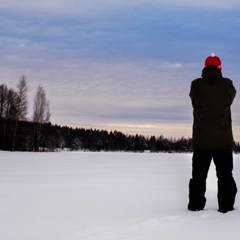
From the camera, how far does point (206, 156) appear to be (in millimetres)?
4238

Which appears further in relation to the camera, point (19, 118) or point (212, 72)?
point (19, 118)

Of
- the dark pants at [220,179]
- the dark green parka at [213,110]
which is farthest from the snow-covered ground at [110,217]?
the dark green parka at [213,110]

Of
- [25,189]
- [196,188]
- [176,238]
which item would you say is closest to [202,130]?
[196,188]

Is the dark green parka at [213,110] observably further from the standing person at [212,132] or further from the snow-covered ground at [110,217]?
the snow-covered ground at [110,217]

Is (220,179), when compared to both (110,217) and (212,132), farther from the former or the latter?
(110,217)

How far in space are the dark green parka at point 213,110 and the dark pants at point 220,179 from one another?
0.11 meters

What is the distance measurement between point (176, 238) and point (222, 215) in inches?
42.4

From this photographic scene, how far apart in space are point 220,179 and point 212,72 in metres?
1.22

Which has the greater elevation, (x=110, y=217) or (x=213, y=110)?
(x=213, y=110)

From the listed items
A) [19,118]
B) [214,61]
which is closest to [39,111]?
[19,118]

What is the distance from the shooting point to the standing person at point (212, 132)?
4164mm

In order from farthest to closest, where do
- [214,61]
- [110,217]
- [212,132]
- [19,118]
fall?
[19,118]
[214,61]
[212,132]
[110,217]

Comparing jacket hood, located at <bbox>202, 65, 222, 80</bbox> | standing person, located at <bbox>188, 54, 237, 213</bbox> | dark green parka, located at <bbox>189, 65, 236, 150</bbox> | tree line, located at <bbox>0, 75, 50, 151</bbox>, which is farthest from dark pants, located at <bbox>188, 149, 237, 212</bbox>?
tree line, located at <bbox>0, 75, 50, 151</bbox>

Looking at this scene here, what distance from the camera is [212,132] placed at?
4.19m
